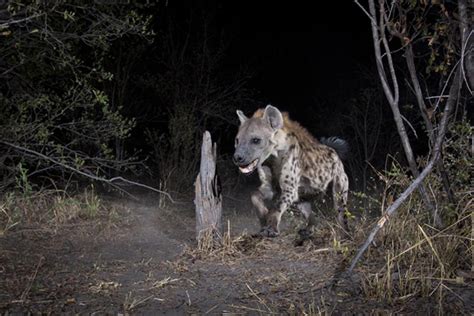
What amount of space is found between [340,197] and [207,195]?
1.22 metres

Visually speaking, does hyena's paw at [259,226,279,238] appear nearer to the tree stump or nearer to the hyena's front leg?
the hyena's front leg

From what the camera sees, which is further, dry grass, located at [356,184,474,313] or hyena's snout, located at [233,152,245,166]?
hyena's snout, located at [233,152,245,166]

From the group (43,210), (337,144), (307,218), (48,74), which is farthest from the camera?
(48,74)

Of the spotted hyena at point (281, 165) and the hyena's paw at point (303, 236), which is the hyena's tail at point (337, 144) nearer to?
the spotted hyena at point (281, 165)

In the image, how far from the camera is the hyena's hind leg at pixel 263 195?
5.10m

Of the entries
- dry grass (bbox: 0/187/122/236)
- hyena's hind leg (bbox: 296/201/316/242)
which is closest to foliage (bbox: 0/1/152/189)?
dry grass (bbox: 0/187/122/236)

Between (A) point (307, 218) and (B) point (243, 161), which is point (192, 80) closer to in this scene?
(A) point (307, 218)

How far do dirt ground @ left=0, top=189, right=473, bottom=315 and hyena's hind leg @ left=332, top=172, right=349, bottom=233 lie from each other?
348 mm

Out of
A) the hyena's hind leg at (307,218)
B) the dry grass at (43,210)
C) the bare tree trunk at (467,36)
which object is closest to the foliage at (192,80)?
the dry grass at (43,210)

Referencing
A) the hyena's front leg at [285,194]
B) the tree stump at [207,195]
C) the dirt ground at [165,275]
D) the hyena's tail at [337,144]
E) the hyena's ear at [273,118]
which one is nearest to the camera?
the dirt ground at [165,275]

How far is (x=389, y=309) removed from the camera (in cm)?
344

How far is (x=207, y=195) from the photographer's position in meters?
4.80

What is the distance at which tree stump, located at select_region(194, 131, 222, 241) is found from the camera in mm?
4777

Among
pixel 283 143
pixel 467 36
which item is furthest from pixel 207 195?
pixel 467 36
